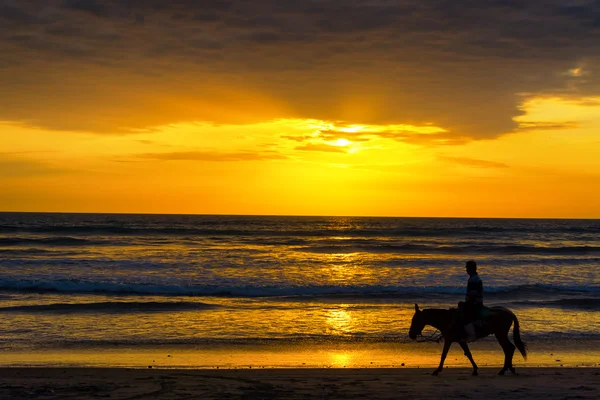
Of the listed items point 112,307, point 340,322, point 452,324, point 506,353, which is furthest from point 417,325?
point 112,307

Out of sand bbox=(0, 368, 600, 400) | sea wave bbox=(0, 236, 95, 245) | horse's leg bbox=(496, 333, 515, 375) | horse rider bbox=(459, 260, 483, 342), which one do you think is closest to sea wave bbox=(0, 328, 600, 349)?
sand bbox=(0, 368, 600, 400)

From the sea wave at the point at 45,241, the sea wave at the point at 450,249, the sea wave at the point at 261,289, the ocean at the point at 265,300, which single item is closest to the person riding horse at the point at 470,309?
the ocean at the point at 265,300

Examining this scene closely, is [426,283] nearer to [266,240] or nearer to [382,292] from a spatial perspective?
[382,292]

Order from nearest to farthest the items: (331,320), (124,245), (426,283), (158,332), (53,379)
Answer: (53,379), (158,332), (331,320), (426,283), (124,245)

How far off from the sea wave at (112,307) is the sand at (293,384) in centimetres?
769

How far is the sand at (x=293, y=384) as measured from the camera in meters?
9.16

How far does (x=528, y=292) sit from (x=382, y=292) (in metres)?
5.74

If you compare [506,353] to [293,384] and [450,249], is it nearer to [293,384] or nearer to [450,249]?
[293,384]

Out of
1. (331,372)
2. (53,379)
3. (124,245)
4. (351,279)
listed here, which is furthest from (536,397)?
(124,245)

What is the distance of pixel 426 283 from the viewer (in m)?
26.9

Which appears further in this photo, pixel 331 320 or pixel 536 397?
pixel 331 320

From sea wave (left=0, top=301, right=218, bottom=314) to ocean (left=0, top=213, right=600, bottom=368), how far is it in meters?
0.03

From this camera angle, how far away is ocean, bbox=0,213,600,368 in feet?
43.6

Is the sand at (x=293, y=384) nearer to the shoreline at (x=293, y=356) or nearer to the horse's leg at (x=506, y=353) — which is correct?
the horse's leg at (x=506, y=353)
